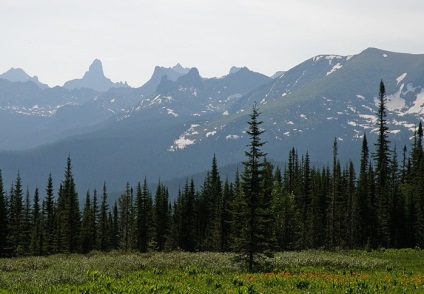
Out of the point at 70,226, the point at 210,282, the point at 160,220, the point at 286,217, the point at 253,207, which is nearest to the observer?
the point at 210,282

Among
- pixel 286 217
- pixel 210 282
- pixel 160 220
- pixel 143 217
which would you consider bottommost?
pixel 160 220

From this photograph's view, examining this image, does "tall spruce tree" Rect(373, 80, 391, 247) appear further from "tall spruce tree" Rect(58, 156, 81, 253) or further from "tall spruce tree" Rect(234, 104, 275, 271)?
"tall spruce tree" Rect(58, 156, 81, 253)

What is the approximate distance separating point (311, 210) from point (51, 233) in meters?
51.7

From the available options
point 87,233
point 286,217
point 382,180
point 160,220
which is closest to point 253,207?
point 286,217

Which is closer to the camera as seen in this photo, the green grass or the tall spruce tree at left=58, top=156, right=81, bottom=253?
the green grass

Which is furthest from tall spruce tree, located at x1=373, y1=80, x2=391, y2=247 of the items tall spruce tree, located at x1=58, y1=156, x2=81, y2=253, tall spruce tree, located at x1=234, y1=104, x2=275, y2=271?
tall spruce tree, located at x1=58, y1=156, x2=81, y2=253

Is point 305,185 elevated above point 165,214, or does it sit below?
above

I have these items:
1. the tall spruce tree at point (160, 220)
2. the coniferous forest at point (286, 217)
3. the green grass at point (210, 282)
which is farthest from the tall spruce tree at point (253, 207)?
the tall spruce tree at point (160, 220)

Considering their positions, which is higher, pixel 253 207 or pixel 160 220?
pixel 253 207

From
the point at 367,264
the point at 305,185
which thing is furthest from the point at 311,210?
the point at 367,264

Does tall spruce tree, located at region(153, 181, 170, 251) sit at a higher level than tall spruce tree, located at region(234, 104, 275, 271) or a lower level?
lower

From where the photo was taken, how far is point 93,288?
21.5 m

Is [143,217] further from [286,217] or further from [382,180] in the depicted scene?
[382,180]

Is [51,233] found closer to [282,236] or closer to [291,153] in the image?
[282,236]
